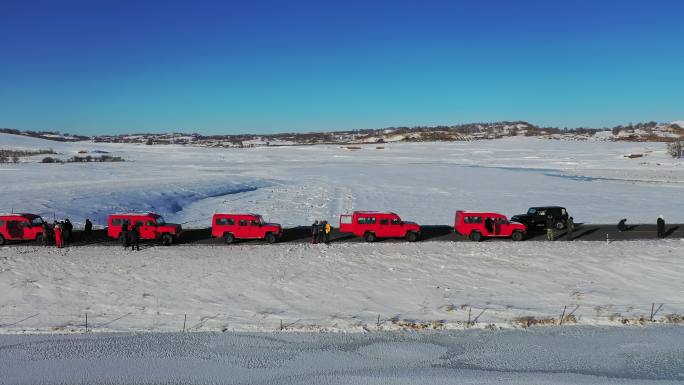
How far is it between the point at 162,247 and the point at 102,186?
31.7 metres

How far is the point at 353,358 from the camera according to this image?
14.8 meters

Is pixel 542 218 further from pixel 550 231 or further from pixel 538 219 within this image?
pixel 550 231

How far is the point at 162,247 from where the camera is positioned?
26078mm

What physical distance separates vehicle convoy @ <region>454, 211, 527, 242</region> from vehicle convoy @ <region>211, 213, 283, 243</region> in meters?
→ 10.5

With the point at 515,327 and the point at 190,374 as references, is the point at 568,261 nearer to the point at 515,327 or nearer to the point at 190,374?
the point at 515,327

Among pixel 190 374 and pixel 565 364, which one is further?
pixel 565 364

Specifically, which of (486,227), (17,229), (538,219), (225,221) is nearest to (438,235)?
(486,227)

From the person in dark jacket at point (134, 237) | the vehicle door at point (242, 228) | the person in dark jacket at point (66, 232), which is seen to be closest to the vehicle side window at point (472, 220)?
the vehicle door at point (242, 228)

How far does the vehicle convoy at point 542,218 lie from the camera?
3050 cm

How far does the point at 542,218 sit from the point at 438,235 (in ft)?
22.0

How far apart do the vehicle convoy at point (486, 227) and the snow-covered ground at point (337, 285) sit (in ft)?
3.26

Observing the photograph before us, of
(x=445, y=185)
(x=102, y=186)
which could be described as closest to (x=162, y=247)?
(x=102, y=186)

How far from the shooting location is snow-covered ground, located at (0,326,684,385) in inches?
531

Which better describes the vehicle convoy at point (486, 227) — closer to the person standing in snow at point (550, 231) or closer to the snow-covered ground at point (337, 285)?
the snow-covered ground at point (337, 285)
